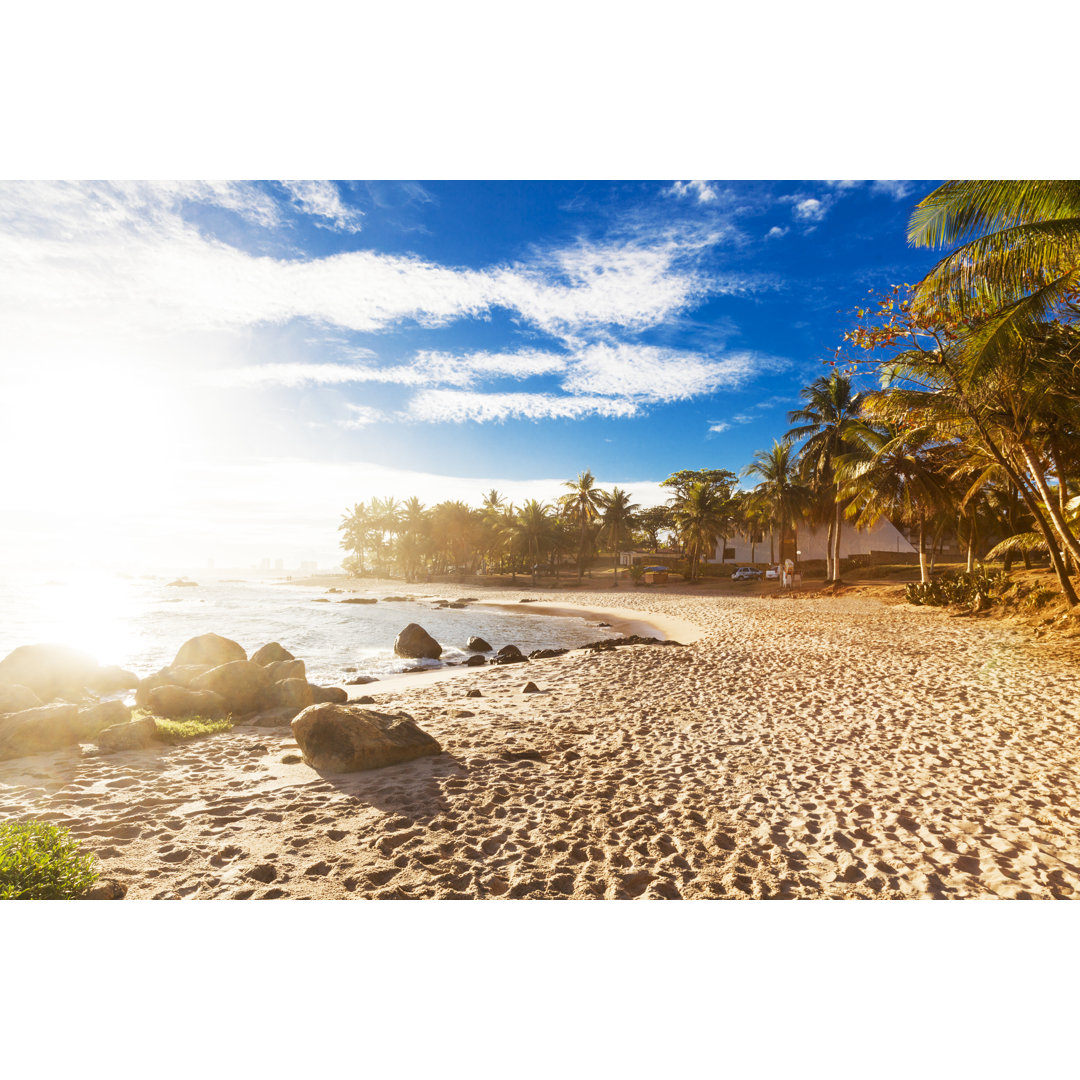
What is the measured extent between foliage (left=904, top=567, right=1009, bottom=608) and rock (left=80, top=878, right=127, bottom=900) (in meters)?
22.7

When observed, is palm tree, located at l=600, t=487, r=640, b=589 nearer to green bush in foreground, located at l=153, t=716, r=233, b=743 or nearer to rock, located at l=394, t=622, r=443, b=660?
rock, located at l=394, t=622, r=443, b=660

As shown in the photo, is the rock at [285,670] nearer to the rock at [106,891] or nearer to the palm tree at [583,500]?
the rock at [106,891]

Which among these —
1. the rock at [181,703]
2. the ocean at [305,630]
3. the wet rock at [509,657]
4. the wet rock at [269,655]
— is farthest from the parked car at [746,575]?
the rock at [181,703]

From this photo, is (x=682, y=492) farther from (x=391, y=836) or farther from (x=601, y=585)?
(x=391, y=836)

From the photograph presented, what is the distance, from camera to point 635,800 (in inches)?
209

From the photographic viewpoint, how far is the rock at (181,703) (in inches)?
358

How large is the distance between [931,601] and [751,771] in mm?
20099

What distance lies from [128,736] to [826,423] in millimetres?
36363

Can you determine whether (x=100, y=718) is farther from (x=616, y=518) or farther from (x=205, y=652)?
(x=616, y=518)

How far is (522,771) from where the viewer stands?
6137 millimetres

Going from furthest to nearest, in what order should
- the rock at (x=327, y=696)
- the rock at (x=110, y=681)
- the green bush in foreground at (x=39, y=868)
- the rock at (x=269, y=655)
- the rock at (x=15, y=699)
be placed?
the rock at (x=269, y=655) → the rock at (x=110, y=681) → the rock at (x=327, y=696) → the rock at (x=15, y=699) → the green bush in foreground at (x=39, y=868)

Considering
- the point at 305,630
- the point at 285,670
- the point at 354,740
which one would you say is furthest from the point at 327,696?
the point at 305,630

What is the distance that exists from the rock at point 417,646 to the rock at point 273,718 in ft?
26.7

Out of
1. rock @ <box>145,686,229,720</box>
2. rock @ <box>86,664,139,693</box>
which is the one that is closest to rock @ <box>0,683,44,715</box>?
rock @ <box>145,686,229,720</box>
